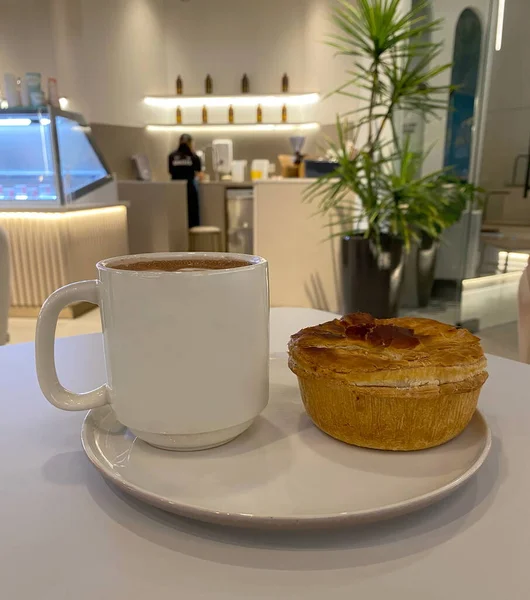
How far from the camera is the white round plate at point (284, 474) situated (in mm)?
336

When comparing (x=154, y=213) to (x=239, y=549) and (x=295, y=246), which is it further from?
(x=239, y=549)

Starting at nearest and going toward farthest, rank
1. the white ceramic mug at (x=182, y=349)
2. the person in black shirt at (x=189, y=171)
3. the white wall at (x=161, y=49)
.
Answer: the white ceramic mug at (x=182, y=349), the white wall at (x=161, y=49), the person in black shirt at (x=189, y=171)

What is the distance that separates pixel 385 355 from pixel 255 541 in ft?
0.61

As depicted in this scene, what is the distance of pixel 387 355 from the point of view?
44 centimetres

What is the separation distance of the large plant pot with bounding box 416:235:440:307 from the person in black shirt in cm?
268

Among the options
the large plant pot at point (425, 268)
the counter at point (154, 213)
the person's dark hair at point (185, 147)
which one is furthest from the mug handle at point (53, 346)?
the person's dark hair at point (185, 147)

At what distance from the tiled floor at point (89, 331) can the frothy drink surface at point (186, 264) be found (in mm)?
2568

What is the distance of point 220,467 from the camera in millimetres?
400

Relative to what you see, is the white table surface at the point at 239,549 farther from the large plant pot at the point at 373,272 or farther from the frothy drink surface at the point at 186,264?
the large plant pot at the point at 373,272

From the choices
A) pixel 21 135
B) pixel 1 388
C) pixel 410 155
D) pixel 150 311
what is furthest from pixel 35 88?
pixel 150 311

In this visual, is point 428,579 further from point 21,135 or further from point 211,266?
point 21,135

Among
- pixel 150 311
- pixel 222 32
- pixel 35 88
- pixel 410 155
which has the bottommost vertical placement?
pixel 150 311

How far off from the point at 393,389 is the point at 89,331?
2779mm

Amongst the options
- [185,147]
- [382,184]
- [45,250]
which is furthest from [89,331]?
[185,147]
